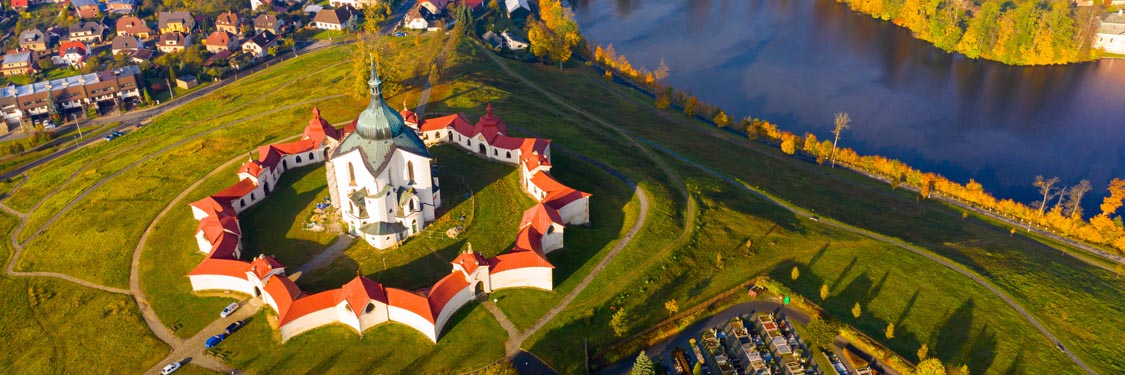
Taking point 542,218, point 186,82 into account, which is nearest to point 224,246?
→ point 542,218

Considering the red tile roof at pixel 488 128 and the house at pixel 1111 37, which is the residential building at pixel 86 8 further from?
the house at pixel 1111 37

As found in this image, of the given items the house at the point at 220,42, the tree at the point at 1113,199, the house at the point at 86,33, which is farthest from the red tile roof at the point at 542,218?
the house at the point at 86,33

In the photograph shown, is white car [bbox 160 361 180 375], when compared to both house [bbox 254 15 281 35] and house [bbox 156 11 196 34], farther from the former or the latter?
house [bbox 156 11 196 34]

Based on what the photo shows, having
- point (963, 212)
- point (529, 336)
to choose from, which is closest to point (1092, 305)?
point (963, 212)

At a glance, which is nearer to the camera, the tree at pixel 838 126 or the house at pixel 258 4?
the tree at pixel 838 126

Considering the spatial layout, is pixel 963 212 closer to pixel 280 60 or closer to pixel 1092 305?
pixel 1092 305

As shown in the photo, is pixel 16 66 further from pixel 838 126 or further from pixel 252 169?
pixel 838 126

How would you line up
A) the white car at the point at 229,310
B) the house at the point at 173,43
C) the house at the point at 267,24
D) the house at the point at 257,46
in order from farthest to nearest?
the house at the point at 267,24, the house at the point at 173,43, the house at the point at 257,46, the white car at the point at 229,310
